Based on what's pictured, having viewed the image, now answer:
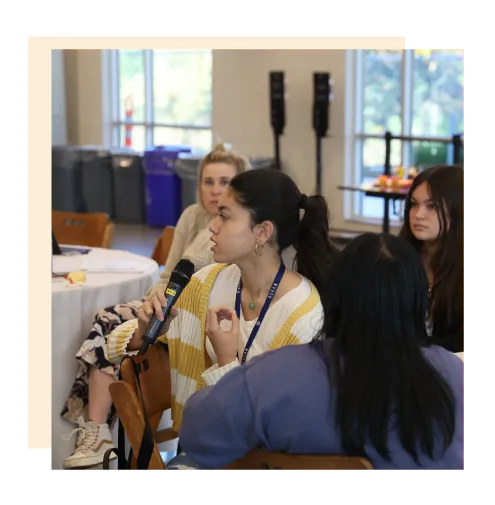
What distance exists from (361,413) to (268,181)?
28.1 inches

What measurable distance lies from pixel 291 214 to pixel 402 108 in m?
6.64

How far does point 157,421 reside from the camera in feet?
8.16

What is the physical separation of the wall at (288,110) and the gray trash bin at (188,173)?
1.81 ft

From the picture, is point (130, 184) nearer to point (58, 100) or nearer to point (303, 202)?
point (58, 100)

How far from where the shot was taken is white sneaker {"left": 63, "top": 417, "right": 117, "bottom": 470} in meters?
3.14

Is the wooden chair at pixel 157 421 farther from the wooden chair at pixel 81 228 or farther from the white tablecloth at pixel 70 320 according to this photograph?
the wooden chair at pixel 81 228

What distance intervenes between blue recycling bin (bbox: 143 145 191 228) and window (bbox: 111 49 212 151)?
69 cm

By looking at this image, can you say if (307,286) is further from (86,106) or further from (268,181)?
(86,106)

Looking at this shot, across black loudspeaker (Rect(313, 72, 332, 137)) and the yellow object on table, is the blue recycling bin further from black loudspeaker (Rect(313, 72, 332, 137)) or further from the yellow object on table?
the yellow object on table

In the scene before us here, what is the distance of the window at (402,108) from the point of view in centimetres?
853

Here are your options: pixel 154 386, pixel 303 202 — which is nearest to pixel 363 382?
pixel 303 202

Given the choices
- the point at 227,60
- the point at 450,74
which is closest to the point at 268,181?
the point at 450,74

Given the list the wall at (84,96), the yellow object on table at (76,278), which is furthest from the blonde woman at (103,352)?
the wall at (84,96)

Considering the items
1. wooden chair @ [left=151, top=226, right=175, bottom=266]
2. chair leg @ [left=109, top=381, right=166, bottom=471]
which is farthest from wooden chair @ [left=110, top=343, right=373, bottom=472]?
wooden chair @ [left=151, top=226, right=175, bottom=266]
